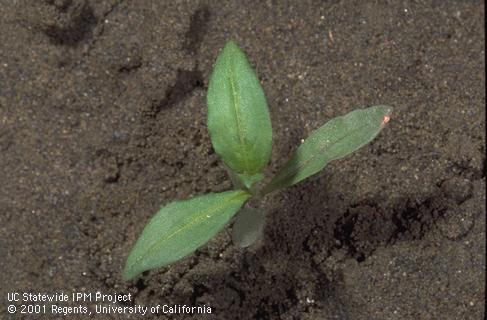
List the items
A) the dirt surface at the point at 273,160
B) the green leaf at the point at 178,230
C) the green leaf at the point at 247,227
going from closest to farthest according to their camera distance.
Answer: the green leaf at the point at 178,230 → the green leaf at the point at 247,227 → the dirt surface at the point at 273,160

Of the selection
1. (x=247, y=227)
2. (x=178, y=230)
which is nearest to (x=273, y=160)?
(x=247, y=227)

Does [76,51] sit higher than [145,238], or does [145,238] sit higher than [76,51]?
[76,51]

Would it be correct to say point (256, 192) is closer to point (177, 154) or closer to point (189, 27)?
point (177, 154)

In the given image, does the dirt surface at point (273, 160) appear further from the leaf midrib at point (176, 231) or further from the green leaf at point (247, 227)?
the leaf midrib at point (176, 231)

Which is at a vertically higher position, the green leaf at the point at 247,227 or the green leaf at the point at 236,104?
the green leaf at the point at 236,104

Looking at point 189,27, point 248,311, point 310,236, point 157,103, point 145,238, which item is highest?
point 189,27

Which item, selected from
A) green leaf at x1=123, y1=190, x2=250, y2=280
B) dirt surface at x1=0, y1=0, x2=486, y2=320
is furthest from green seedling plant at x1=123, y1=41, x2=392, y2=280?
dirt surface at x1=0, y1=0, x2=486, y2=320

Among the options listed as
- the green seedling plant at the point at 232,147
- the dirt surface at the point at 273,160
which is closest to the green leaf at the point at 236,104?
the green seedling plant at the point at 232,147

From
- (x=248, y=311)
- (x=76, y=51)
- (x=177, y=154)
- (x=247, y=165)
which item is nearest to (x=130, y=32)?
(x=76, y=51)
